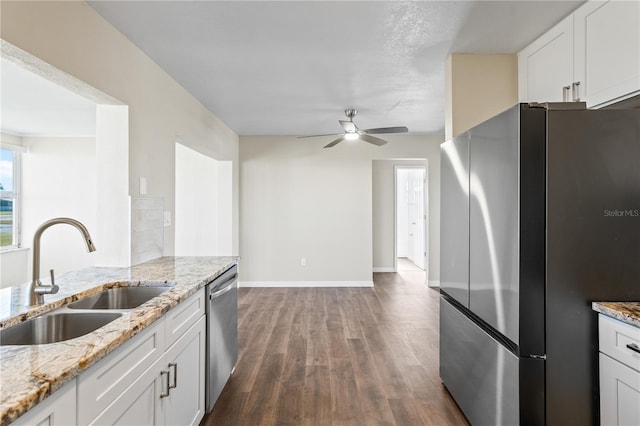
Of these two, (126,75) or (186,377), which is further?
(126,75)

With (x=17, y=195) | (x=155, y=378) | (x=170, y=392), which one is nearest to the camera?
(x=155, y=378)

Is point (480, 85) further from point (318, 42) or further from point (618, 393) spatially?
point (618, 393)

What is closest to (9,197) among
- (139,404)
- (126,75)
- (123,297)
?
(126,75)

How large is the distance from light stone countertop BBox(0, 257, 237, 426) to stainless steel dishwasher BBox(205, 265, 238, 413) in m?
0.11

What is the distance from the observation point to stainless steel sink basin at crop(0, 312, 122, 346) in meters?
1.35

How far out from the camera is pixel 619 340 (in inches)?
54.1

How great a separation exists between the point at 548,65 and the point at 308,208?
4040 millimetres

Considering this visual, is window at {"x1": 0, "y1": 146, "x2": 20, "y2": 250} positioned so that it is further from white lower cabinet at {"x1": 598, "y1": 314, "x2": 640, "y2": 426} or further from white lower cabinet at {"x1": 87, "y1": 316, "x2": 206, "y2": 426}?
white lower cabinet at {"x1": 598, "y1": 314, "x2": 640, "y2": 426}

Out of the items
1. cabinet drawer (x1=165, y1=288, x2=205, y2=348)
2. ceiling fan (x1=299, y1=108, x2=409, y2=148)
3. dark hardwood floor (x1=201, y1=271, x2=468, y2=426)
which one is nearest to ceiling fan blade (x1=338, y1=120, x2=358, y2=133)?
ceiling fan (x1=299, y1=108, x2=409, y2=148)

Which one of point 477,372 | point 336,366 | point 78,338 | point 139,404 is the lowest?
point 336,366

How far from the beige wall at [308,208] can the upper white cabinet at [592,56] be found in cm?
347

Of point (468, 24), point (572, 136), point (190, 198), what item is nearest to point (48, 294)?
point (572, 136)

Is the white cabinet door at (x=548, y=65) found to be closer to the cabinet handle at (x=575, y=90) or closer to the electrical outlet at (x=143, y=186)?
the cabinet handle at (x=575, y=90)

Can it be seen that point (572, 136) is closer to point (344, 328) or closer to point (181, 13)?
point (181, 13)
